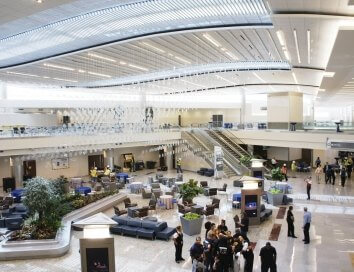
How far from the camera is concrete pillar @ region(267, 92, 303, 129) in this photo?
33.9 m

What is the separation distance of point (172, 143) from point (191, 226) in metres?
17.8

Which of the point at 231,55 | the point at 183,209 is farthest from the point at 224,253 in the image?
the point at 231,55

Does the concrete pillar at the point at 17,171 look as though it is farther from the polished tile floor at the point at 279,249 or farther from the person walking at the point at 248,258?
the person walking at the point at 248,258

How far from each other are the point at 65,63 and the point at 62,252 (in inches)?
516

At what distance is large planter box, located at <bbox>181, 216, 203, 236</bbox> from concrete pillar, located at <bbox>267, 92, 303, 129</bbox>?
21.2m

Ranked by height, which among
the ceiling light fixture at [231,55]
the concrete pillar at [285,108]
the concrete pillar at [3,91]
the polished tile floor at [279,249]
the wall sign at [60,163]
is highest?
the ceiling light fixture at [231,55]

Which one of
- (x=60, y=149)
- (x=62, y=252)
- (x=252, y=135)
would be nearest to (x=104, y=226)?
(x=62, y=252)

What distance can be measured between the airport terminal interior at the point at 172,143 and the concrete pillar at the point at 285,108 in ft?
0.39

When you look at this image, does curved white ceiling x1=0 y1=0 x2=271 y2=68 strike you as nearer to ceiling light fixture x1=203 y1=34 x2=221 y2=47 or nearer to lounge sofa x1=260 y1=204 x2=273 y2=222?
ceiling light fixture x1=203 y1=34 x2=221 y2=47

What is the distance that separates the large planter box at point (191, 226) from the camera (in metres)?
13.7

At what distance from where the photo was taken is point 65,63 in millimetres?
21703

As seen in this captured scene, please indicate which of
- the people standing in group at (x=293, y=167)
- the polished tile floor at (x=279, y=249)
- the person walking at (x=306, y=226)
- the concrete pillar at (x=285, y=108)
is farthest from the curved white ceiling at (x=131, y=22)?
the concrete pillar at (x=285, y=108)

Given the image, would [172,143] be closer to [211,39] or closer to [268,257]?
[211,39]

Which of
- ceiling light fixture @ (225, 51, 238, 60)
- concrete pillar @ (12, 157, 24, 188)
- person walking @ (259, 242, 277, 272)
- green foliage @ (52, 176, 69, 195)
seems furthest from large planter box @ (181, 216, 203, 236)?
concrete pillar @ (12, 157, 24, 188)
